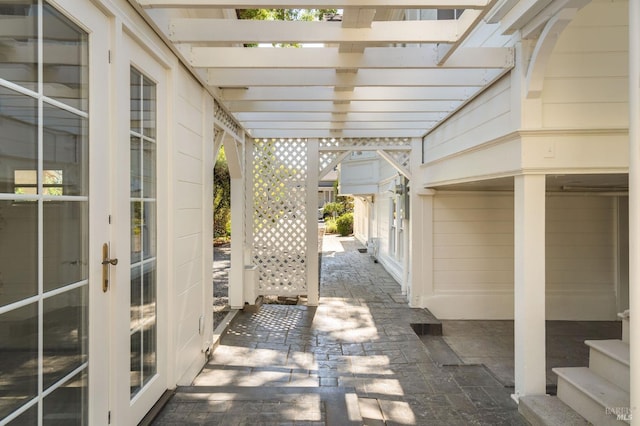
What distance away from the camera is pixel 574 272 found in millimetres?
5855

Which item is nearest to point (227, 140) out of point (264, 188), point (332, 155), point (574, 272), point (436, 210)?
point (264, 188)

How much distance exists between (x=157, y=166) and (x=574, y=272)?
5876 mm

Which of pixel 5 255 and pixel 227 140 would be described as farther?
pixel 227 140

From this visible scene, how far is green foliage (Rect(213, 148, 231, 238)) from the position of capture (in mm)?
15070

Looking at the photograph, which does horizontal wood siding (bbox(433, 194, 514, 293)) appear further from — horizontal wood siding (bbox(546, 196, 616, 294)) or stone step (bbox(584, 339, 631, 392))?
stone step (bbox(584, 339, 631, 392))

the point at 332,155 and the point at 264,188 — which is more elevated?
the point at 332,155

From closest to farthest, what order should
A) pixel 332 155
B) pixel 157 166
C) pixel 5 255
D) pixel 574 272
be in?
pixel 5 255 → pixel 157 166 → pixel 574 272 → pixel 332 155

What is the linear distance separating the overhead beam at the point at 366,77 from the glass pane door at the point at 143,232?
1.08 meters

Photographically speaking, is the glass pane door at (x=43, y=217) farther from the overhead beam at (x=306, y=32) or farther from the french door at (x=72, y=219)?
the overhead beam at (x=306, y=32)

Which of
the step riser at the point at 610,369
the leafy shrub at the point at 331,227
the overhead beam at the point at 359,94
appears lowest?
the step riser at the point at 610,369

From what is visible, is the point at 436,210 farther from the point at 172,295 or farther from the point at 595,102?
the point at 172,295

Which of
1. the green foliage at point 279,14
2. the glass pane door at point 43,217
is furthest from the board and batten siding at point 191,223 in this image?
the green foliage at point 279,14

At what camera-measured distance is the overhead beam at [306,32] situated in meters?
2.54

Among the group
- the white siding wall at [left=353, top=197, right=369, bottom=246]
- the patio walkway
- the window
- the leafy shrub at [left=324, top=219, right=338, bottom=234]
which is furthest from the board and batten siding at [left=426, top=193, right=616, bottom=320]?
the leafy shrub at [left=324, top=219, right=338, bottom=234]
